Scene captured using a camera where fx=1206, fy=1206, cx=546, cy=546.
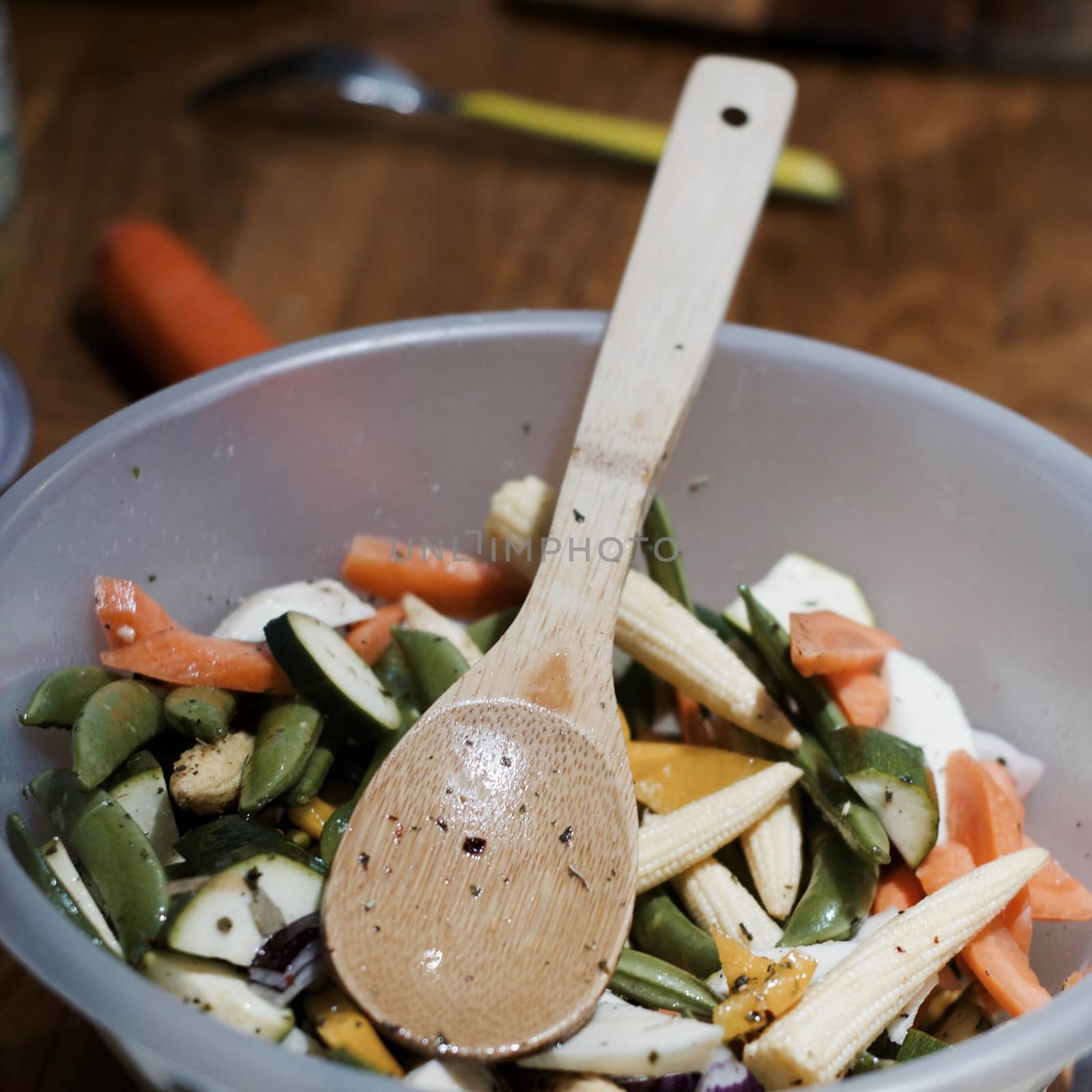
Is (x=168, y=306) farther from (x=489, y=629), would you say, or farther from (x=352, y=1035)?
(x=352, y=1035)

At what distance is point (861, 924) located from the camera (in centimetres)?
94

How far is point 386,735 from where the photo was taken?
0.98 meters

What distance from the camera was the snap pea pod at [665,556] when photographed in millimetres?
1102

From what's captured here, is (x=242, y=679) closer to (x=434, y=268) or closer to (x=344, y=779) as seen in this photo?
(x=344, y=779)

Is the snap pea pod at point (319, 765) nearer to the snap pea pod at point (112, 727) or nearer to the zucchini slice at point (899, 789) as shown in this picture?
the snap pea pod at point (112, 727)

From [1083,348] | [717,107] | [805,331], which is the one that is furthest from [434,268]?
[1083,348]

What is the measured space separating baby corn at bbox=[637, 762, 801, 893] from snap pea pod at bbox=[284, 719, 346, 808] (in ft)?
0.83

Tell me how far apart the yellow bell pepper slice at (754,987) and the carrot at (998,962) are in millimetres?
146

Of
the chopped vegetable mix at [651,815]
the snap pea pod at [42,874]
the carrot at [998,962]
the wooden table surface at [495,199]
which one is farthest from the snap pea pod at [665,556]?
the wooden table surface at [495,199]

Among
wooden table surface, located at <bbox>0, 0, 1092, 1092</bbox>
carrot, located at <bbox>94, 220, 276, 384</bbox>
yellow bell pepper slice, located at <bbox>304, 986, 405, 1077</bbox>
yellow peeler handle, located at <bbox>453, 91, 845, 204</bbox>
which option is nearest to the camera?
yellow bell pepper slice, located at <bbox>304, 986, 405, 1077</bbox>

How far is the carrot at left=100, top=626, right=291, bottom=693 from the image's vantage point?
962 millimetres

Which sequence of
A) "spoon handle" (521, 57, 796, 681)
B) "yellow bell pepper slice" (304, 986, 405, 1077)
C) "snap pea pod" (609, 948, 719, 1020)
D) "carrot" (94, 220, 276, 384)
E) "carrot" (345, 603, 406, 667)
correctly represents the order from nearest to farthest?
"yellow bell pepper slice" (304, 986, 405, 1077) < "snap pea pod" (609, 948, 719, 1020) < "spoon handle" (521, 57, 796, 681) < "carrot" (345, 603, 406, 667) < "carrot" (94, 220, 276, 384)

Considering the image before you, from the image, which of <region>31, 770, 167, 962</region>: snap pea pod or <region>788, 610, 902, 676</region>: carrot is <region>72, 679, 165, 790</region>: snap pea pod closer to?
<region>31, 770, 167, 962</region>: snap pea pod

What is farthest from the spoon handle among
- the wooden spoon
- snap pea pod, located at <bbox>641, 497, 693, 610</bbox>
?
snap pea pod, located at <bbox>641, 497, 693, 610</bbox>
